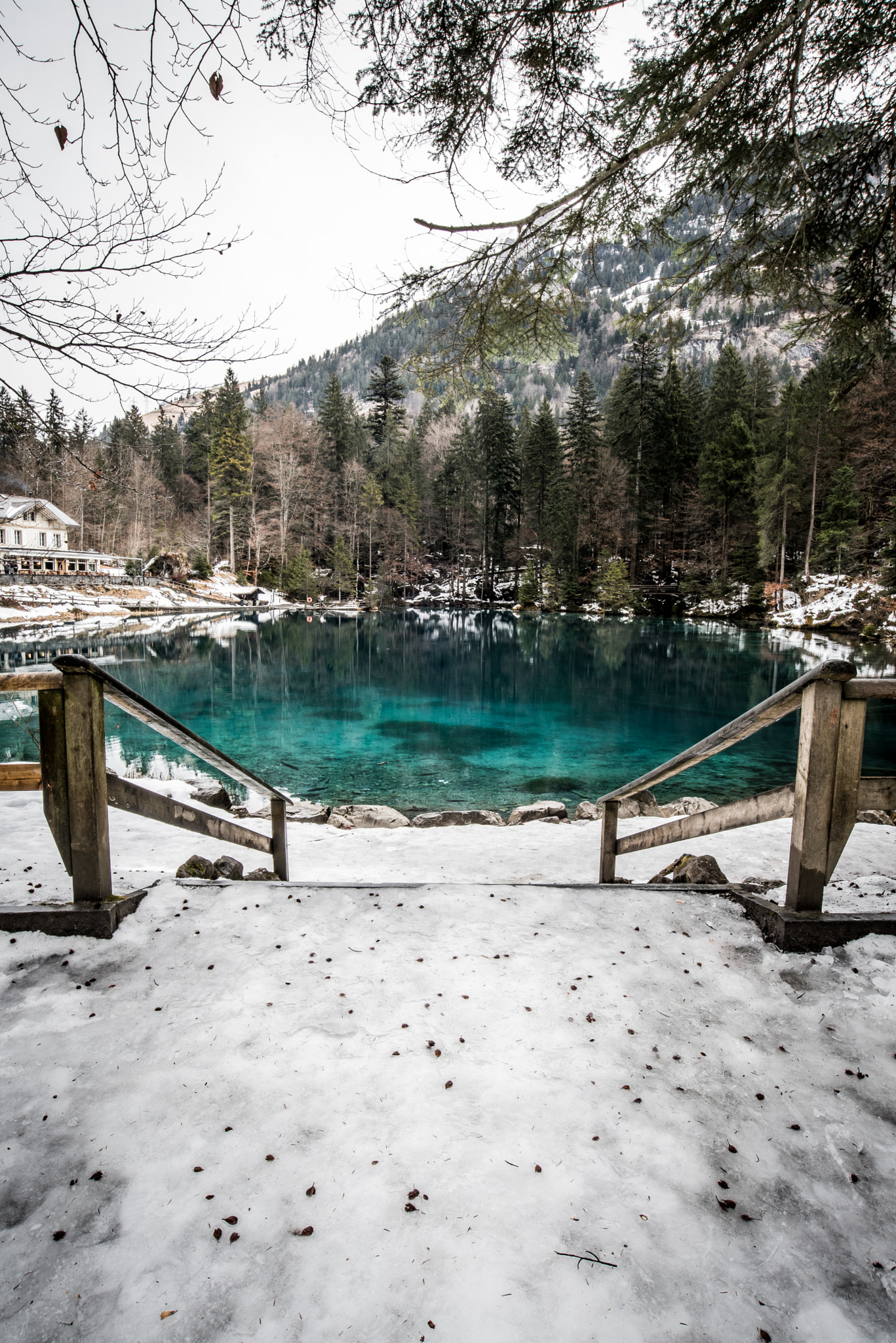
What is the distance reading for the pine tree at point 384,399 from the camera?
2569 inches

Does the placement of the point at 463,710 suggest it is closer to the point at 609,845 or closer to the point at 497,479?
the point at 609,845

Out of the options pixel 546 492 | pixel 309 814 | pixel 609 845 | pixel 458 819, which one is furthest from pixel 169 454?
pixel 609 845

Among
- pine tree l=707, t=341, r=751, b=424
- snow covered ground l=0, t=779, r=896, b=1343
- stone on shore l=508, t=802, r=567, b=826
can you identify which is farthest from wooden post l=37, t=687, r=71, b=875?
pine tree l=707, t=341, r=751, b=424

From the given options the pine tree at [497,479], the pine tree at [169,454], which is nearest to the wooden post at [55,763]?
the pine tree at [497,479]

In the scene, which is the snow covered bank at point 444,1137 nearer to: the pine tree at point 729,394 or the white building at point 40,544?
the white building at point 40,544

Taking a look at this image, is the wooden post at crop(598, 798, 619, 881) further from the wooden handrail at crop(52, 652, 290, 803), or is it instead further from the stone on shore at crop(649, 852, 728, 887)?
the wooden handrail at crop(52, 652, 290, 803)

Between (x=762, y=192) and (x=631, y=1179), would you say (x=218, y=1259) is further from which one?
(x=762, y=192)

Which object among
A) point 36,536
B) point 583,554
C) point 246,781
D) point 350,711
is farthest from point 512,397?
point 246,781

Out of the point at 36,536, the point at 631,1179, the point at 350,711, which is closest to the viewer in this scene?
the point at 631,1179

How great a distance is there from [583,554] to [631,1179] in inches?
2026

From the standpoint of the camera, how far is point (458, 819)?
909 cm

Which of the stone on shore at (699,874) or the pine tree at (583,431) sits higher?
the pine tree at (583,431)

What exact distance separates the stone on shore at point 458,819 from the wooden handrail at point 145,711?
213 inches

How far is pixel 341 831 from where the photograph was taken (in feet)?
26.5
